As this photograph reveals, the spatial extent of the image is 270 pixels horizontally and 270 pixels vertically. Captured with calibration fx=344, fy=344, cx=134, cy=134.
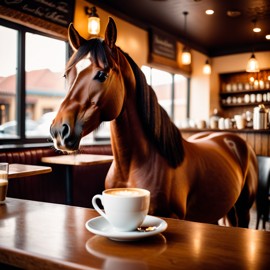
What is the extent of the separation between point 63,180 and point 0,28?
1895 millimetres

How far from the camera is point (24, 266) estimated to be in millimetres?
647

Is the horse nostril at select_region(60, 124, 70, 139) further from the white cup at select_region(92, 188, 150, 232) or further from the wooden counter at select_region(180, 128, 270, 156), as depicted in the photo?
the wooden counter at select_region(180, 128, 270, 156)

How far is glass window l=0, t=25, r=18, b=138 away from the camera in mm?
3986

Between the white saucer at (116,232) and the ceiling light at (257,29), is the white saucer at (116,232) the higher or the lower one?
the lower one

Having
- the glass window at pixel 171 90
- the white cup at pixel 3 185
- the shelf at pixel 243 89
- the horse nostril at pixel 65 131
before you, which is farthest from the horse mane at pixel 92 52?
the shelf at pixel 243 89

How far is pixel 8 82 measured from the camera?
13.4ft

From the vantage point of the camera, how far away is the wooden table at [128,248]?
609 millimetres

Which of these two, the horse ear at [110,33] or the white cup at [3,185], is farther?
the horse ear at [110,33]

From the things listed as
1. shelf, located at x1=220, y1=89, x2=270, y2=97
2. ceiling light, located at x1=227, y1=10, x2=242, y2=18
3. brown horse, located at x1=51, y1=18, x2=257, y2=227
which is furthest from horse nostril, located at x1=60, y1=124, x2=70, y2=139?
shelf, located at x1=220, y1=89, x2=270, y2=97

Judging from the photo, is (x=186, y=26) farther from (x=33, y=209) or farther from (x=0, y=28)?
(x=33, y=209)

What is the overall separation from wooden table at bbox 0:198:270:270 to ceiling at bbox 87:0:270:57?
4814 millimetres

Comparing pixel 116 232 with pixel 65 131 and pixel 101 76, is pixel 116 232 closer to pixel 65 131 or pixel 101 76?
pixel 65 131

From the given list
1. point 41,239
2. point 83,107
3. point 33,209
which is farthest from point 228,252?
point 83,107

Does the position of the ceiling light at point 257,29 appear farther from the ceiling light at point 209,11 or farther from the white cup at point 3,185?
the white cup at point 3,185
